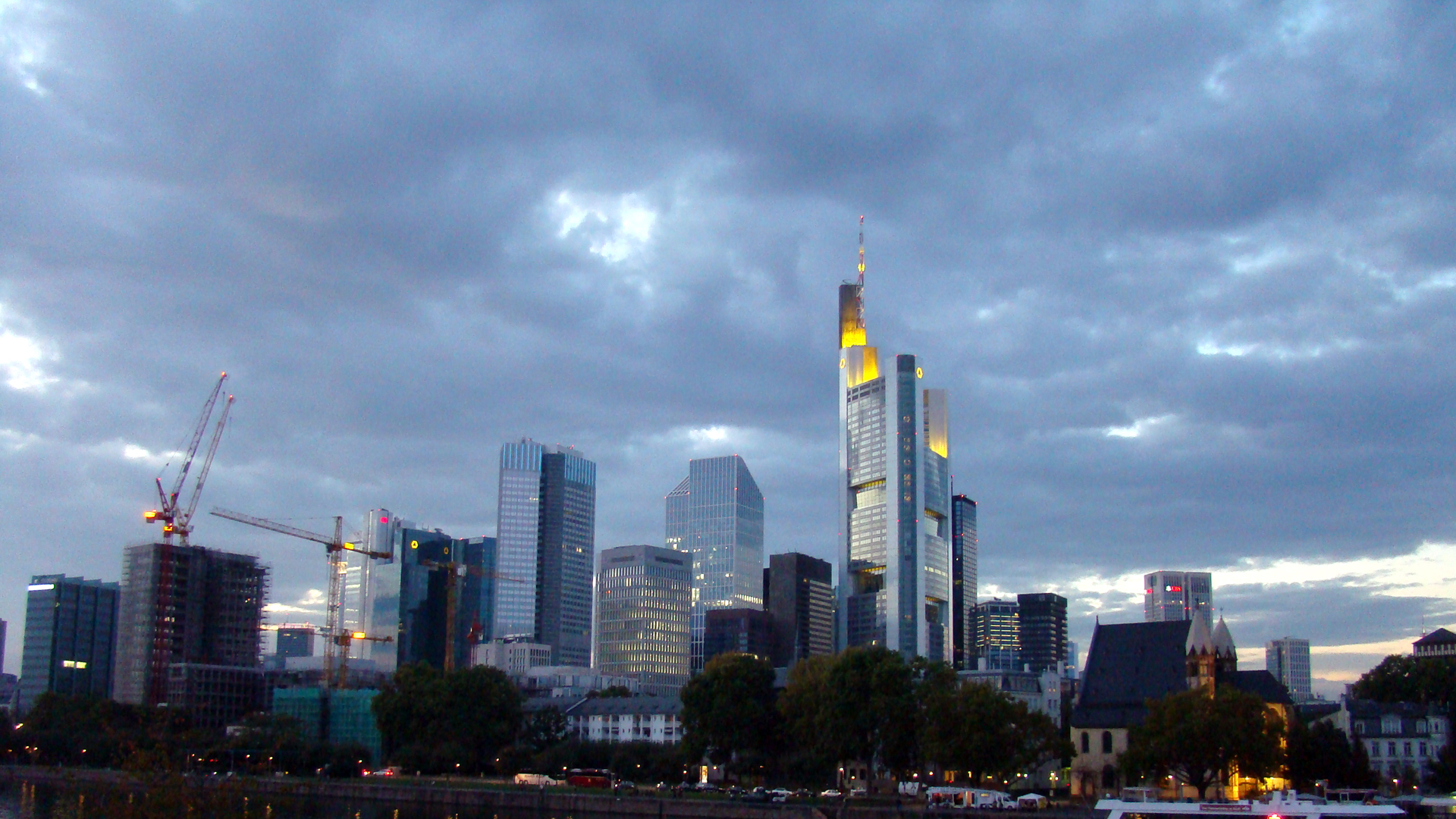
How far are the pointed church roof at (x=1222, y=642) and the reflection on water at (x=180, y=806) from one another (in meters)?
66.9

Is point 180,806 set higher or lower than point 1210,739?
higher

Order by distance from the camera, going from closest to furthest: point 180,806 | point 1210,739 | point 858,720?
1. point 180,806
2. point 1210,739
3. point 858,720

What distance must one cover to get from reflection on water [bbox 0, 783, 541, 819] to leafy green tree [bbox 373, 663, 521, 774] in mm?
21162

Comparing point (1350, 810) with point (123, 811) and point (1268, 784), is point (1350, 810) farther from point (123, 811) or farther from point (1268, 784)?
point (123, 811)

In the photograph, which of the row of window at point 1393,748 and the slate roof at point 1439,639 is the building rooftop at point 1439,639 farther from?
the row of window at point 1393,748

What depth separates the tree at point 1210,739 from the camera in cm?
9450

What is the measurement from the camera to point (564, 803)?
113688 mm

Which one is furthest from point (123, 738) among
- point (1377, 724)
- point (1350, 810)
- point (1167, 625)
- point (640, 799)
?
point (1377, 724)

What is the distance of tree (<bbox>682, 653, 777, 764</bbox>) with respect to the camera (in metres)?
132

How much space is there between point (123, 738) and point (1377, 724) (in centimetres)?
13177

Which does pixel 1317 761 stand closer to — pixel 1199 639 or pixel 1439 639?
pixel 1199 639

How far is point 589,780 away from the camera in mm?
132250

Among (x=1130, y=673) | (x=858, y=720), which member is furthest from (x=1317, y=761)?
(x=858, y=720)

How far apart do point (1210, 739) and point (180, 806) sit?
83616 mm
